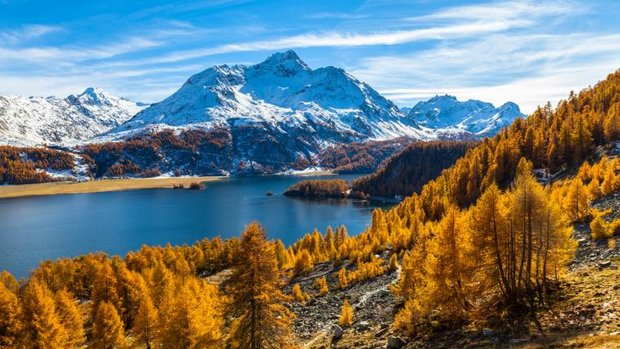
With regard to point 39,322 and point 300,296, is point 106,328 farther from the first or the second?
point 300,296

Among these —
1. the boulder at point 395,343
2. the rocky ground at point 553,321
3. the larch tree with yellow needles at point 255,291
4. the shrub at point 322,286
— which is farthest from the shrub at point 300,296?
the larch tree with yellow needles at point 255,291

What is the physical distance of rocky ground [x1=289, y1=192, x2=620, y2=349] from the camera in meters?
25.9

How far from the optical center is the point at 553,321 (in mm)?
28500

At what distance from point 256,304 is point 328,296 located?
42639mm

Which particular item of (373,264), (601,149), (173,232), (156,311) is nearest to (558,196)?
(373,264)

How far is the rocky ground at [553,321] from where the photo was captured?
25875mm

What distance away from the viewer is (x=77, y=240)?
562 feet

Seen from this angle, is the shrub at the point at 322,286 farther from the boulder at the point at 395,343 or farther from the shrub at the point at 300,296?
the boulder at the point at 395,343

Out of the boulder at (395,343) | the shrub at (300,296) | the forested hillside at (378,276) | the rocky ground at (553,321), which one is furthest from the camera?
the shrub at (300,296)

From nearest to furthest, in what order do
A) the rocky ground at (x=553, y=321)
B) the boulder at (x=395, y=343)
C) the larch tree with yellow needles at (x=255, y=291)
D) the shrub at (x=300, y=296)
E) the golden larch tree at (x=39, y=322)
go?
the rocky ground at (x=553, y=321), the larch tree with yellow needles at (x=255, y=291), the boulder at (x=395, y=343), the golden larch tree at (x=39, y=322), the shrub at (x=300, y=296)

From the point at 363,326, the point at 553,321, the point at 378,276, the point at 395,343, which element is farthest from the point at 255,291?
the point at 378,276

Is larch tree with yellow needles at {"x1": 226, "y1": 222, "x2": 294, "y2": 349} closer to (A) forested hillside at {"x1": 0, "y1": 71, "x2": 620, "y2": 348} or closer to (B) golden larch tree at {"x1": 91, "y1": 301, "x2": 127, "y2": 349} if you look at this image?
(A) forested hillside at {"x1": 0, "y1": 71, "x2": 620, "y2": 348}

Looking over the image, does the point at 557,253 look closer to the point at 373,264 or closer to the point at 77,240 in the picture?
the point at 373,264

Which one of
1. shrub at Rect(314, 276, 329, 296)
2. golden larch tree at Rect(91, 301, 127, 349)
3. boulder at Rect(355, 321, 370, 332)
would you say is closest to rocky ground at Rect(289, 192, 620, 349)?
boulder at Rect(355, 321, 370, 332)
